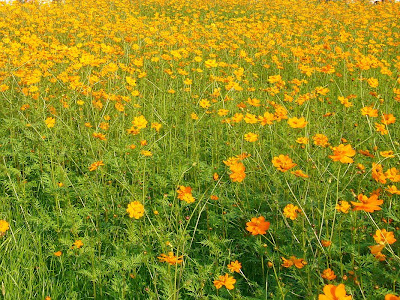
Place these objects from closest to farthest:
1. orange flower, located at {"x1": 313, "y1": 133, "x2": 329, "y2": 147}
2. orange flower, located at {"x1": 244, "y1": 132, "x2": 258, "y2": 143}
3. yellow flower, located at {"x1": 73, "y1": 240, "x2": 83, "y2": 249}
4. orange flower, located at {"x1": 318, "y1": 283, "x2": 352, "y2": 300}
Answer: orange flower, located at {"x1": 318, "y1": 283, "x2": 352, "y2": 300} < yellow flower, located at {"x1": 73, "y1": 240, "x2": 83, "y2": 249} < orange flower, located at {"x1": 313, "y1": 133, "x2": 329, "y2": 147} < orange flower, located at {"x1": 244, "y1": 132, "x2": 258, "y2": 143}

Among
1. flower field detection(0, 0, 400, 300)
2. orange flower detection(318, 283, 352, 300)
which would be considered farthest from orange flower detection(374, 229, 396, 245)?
orange flower detection(318, 283, 352, 300)

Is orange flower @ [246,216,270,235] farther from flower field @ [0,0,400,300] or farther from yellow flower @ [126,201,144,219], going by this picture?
yellow flower @ [126,201,144,219]

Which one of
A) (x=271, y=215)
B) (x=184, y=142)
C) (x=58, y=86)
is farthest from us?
(x=58, y=86)

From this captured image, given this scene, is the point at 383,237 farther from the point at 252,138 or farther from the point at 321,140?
the point at 252,138

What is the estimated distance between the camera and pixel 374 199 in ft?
4.00

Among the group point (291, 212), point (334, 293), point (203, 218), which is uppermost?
point (334, 293)

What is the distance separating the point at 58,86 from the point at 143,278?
2458 millimetres

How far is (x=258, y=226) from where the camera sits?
1.34 metres

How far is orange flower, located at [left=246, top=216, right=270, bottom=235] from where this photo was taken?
1.32m

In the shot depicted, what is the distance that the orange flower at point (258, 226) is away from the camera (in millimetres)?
1316

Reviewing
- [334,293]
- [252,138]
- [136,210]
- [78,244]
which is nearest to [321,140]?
[252,138]

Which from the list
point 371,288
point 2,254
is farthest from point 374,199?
point 2,254

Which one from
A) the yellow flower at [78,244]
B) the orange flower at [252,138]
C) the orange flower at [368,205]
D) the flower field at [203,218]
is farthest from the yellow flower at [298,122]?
the yellow flower at [78,244]

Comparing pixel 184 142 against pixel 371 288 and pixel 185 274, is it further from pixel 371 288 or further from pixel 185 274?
pixel 371 288
